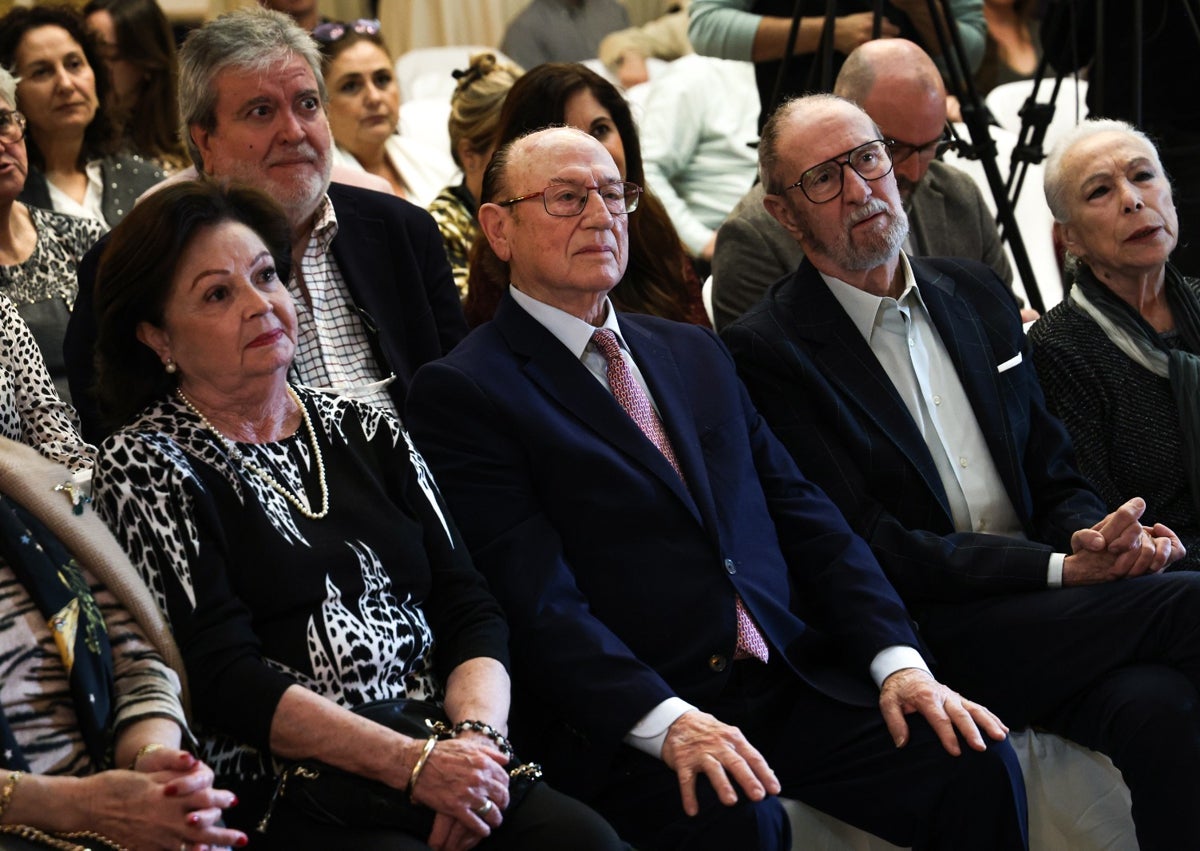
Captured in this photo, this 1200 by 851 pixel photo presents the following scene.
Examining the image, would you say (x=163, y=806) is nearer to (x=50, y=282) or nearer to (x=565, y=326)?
(x=565, y=326)

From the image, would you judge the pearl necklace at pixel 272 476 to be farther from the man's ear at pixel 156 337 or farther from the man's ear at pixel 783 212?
the man's ear at pixel 783 212

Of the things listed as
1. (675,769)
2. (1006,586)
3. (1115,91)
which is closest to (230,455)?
(675,769)

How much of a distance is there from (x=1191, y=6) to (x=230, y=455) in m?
3.01

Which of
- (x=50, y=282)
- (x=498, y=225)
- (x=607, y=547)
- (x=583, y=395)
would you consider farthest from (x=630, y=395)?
(x=50, y=282)

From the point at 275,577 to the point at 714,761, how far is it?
62 cm

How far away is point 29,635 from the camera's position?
5.93 feet

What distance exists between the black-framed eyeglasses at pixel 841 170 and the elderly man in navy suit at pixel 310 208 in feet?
2.38

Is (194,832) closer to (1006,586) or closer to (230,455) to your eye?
(230,455)

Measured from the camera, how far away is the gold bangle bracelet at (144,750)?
176 centimetres

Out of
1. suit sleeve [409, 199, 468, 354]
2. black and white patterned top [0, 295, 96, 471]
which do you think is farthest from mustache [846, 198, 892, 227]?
black and white patterned top [0, 295, 96, 471]

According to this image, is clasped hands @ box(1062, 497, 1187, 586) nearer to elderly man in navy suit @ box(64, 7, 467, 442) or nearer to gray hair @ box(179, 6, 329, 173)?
elderly man in navy suit @ box(64, 7, 467, 442)

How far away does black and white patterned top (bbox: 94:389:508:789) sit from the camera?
6.28ft

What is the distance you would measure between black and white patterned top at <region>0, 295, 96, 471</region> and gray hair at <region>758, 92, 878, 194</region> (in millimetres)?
1307

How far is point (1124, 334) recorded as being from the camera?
9.45ft
